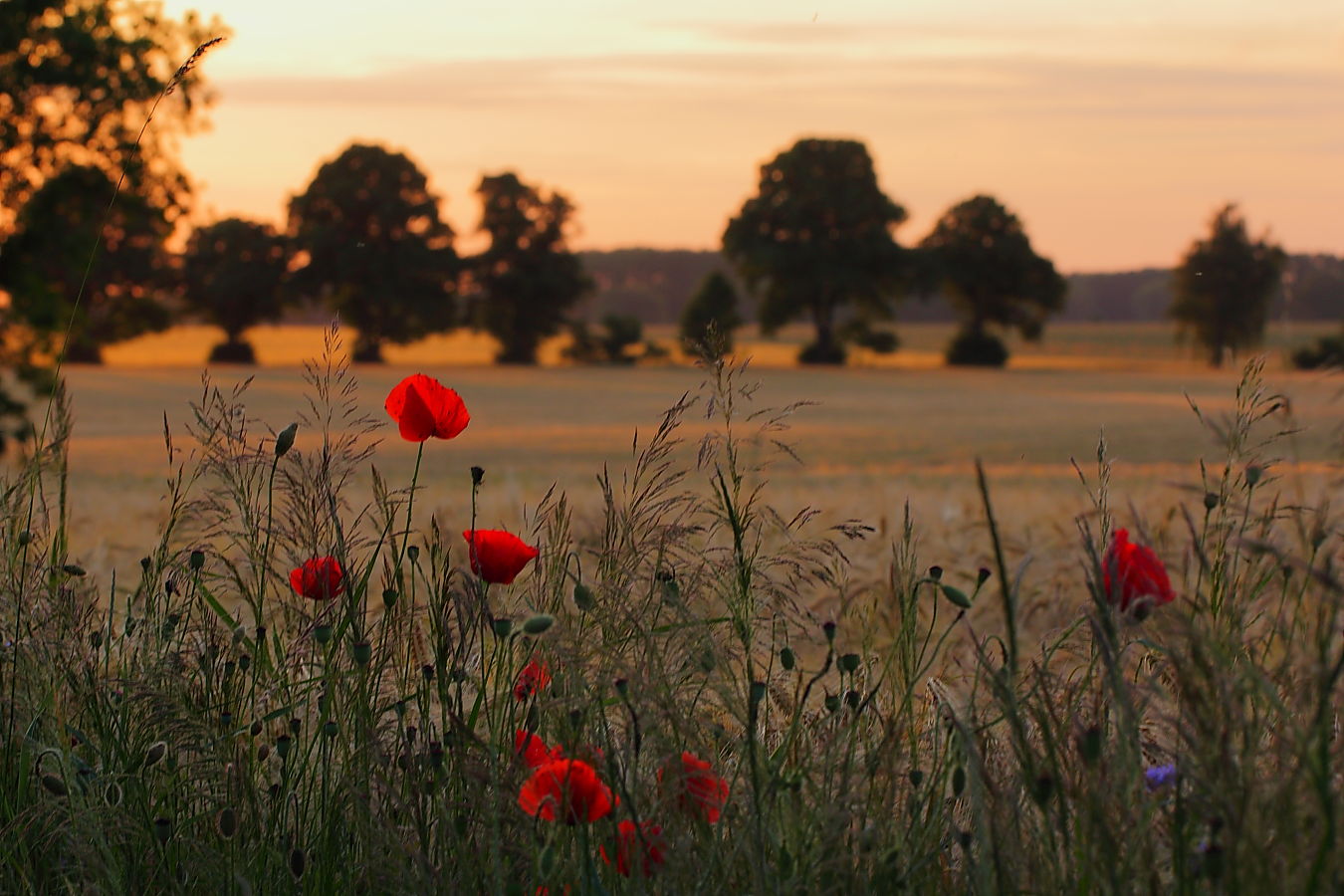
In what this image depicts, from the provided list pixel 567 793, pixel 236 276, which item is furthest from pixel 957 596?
pixel 236 276

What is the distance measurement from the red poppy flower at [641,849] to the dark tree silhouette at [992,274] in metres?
66.3

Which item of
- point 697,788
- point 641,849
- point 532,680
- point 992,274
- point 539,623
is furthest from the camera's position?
point 992,274

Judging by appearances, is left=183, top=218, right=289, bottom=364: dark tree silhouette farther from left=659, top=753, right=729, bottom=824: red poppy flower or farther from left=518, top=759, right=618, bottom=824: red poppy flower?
left=518, top=759, right=618, bottom=824: red poppy flower

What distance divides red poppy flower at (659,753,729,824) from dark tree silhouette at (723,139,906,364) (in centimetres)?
6168

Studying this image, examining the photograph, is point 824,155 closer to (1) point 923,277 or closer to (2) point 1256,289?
(1) point 923,277

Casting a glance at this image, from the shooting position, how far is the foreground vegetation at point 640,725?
62.1 inches

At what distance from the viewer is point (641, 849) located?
171cm

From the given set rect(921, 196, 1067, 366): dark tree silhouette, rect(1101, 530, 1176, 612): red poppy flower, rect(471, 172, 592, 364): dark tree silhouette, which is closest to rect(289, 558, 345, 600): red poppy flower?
rect(1101, 530, 1176, 612): red poppy flower

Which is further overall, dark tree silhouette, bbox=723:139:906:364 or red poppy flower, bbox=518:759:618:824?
dark tree silhouette, bbox=723:139:906:364

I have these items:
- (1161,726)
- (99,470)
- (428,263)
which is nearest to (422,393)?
(1161,726)

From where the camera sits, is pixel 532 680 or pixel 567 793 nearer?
pixel 567 793

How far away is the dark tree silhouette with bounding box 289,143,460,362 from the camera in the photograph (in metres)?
59.8

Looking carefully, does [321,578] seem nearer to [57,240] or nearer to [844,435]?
[57,240]

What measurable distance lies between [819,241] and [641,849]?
211ft
